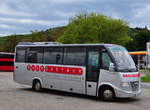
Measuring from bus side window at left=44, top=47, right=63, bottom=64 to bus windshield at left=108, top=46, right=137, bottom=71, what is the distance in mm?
3126

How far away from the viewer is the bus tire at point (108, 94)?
11039mm

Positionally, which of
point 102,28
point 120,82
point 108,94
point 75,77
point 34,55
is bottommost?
point 108,94

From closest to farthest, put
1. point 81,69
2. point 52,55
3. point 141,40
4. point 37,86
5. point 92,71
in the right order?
point 92,71 → point 81,69 → point 52,55 → point 37,86 → point 141,40

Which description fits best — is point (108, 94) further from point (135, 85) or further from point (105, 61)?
point (105, 61)

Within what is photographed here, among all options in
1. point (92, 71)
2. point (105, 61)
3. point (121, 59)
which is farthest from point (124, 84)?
point (92, 71)

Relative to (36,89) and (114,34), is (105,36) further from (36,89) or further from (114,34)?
(36,89)

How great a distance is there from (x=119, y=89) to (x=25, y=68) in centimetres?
663

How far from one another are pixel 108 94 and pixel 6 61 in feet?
101

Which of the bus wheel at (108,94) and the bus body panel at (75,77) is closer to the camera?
the bus body panel at (75,77)

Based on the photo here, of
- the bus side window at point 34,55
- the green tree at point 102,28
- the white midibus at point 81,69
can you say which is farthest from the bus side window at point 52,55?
the green tree at point 102,28

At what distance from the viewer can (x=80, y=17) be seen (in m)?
58.6

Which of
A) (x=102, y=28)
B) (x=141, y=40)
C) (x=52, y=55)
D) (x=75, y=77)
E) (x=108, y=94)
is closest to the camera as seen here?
(x=108, y=94)

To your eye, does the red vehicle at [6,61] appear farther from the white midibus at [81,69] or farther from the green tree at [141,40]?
the green tree at [141,40]

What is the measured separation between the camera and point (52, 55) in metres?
13.8
